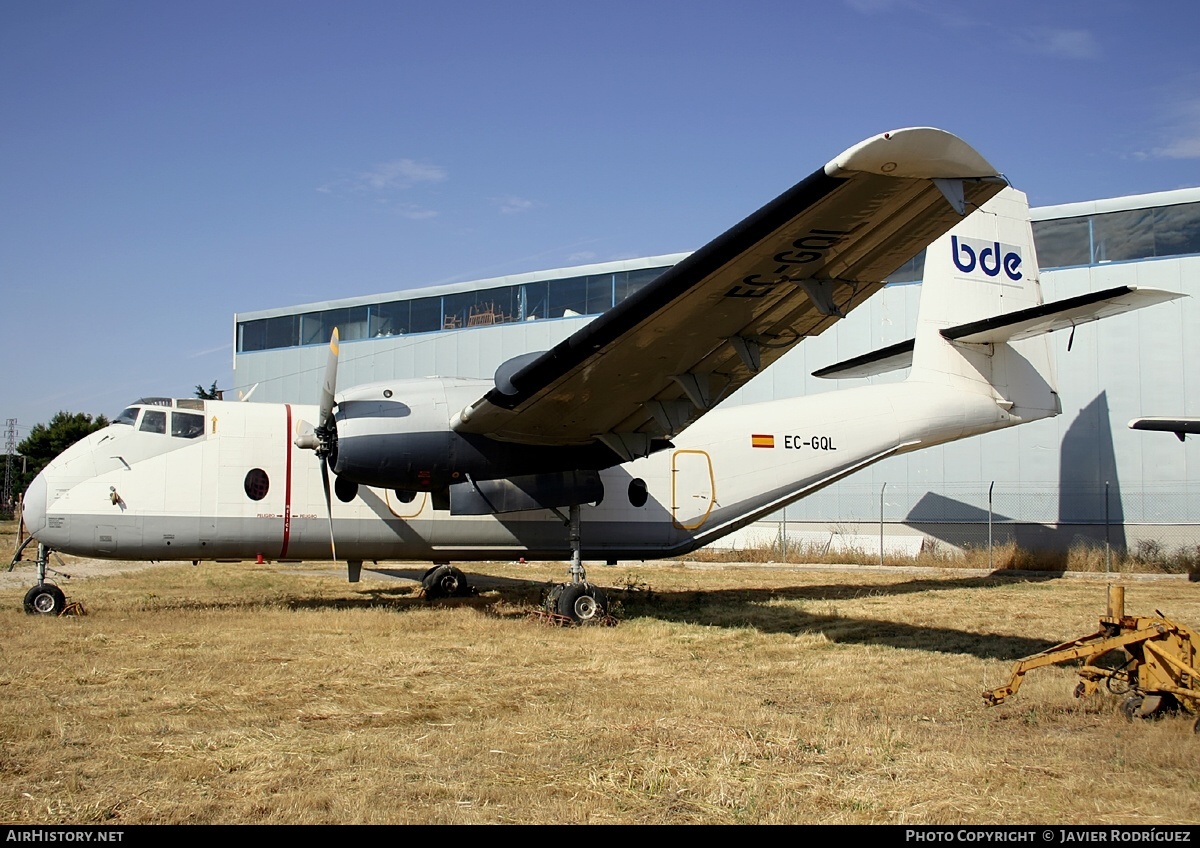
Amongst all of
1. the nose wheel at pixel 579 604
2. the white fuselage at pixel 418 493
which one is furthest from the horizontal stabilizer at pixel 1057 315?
the nose wheel at pixel 579 604

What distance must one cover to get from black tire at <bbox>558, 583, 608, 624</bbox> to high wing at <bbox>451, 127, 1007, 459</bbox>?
6.25ft

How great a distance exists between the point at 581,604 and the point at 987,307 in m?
9.38

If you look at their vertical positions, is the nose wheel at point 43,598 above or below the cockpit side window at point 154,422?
below

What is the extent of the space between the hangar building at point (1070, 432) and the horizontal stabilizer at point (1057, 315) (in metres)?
6.68

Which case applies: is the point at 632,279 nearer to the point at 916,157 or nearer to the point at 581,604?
the point at 581,604

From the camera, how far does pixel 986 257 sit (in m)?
16.1

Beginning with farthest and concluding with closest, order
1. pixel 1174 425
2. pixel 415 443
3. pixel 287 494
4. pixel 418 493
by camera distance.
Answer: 1. pixel 1174 425
2. pixel 418 493
3. pixel 287 494
4. pixel 415 443

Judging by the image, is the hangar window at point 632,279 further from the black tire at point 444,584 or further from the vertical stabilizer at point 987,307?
the black tire at point 444,584

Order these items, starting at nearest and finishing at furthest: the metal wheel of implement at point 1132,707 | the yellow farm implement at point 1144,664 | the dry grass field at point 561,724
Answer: the dry grass field at point 561,724
the yellow farm implement at point 1144,664
the metal wheel of implement at point 1132,707

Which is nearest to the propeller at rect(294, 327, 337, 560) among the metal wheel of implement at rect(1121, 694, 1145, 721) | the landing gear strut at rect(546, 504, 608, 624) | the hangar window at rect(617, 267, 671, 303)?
the landing gear strut at rect(546, 504, 608, 624)

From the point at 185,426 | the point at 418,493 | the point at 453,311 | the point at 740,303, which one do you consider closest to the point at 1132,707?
the point at 740,303

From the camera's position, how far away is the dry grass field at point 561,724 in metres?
4.55

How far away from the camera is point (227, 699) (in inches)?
272

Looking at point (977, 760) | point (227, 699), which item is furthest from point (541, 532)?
point (977, 760)
